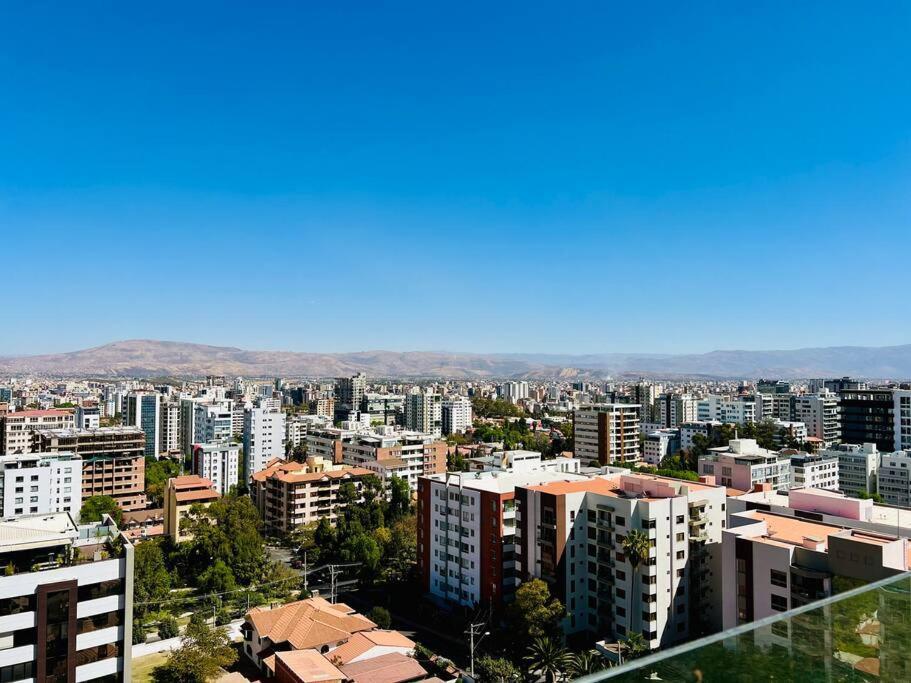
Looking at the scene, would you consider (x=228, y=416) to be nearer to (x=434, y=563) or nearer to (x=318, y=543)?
(x=318, y=543)

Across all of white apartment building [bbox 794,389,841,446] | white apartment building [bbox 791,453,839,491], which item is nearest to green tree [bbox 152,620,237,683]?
white apartment building [bbox 791,453,839,491]

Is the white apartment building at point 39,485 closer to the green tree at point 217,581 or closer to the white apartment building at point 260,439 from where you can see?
the green tree at point 217,581

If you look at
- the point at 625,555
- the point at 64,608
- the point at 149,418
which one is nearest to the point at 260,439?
the point at 149,418

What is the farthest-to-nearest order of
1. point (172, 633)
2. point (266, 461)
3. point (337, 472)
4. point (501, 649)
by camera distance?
point (266, 461), point (337, 472), point (172, 633), point (501, 649)

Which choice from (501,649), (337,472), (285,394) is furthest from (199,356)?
(501,649)

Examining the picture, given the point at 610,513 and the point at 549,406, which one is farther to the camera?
the point at 549,406

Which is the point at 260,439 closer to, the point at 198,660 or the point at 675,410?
the point at 198,660

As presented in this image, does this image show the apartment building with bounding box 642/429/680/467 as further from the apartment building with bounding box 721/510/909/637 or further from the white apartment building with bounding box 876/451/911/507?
the apartment building with bounding box 721/510/909/637
